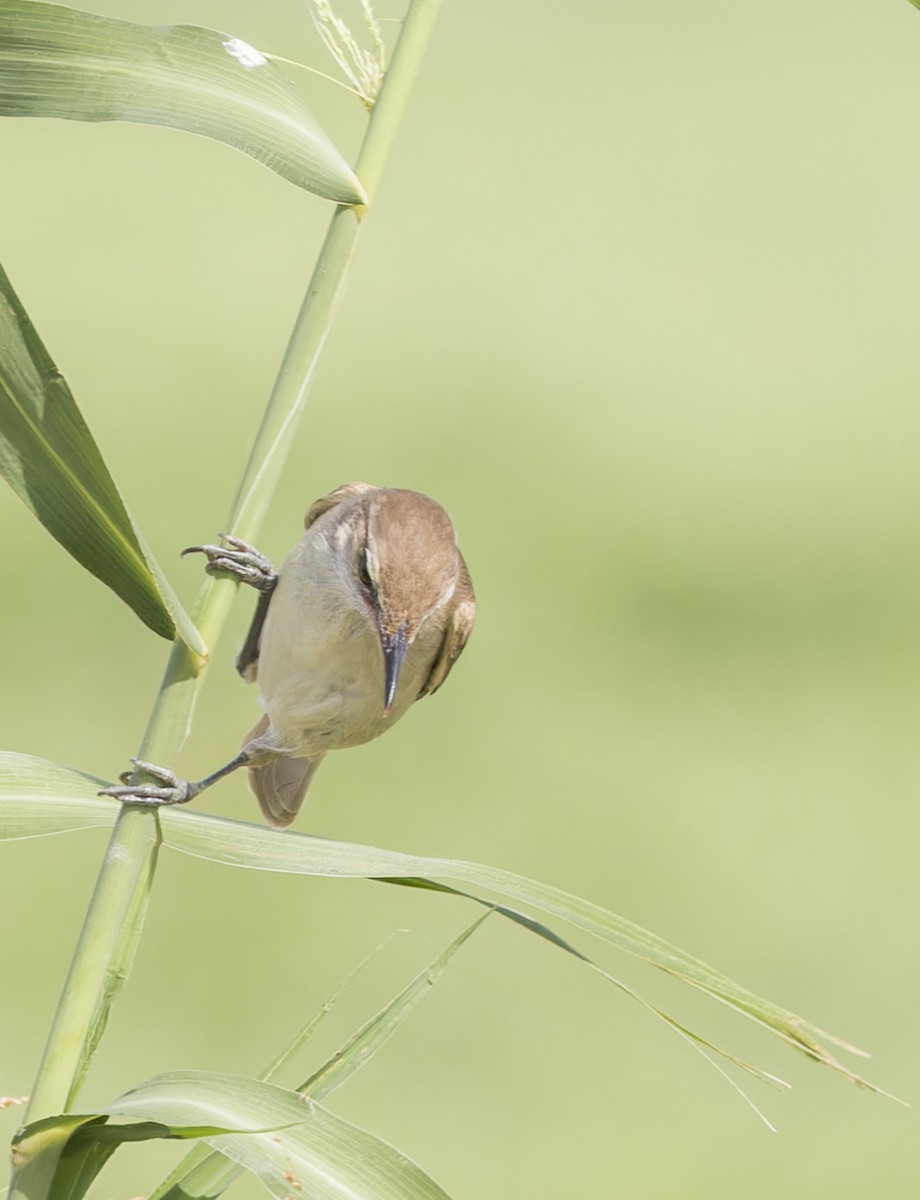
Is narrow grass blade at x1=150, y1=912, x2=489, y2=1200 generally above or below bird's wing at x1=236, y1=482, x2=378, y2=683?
below

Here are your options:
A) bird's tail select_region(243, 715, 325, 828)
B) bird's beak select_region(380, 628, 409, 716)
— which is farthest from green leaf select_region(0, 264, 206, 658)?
bird's tail select_region(243, 715, 325, 828)

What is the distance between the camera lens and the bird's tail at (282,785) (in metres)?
1.39

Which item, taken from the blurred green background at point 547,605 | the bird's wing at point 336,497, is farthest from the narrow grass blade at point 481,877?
the blurred green background at point 547,605

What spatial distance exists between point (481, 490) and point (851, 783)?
51.3 inches

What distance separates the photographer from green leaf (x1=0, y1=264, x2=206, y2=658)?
1.94ft

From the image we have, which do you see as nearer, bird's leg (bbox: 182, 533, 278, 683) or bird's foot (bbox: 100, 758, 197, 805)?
bird's foot (bbox: 100, 758, 197, 805)

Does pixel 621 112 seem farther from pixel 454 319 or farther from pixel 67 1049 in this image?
pixel 67 1049

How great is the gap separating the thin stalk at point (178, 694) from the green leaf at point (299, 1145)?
39mm

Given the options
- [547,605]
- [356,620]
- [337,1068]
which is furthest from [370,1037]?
[547,605]

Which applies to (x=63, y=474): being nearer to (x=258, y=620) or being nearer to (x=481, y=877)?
(x=481, y=877)

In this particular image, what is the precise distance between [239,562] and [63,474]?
0.31 metres

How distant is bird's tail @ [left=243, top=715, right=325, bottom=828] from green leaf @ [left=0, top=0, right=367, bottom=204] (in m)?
0.80

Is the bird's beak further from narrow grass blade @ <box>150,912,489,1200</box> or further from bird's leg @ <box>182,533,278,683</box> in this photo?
narrow grass blade @ <box>150,912,489,1200</box>

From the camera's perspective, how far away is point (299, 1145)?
61 centimetres
